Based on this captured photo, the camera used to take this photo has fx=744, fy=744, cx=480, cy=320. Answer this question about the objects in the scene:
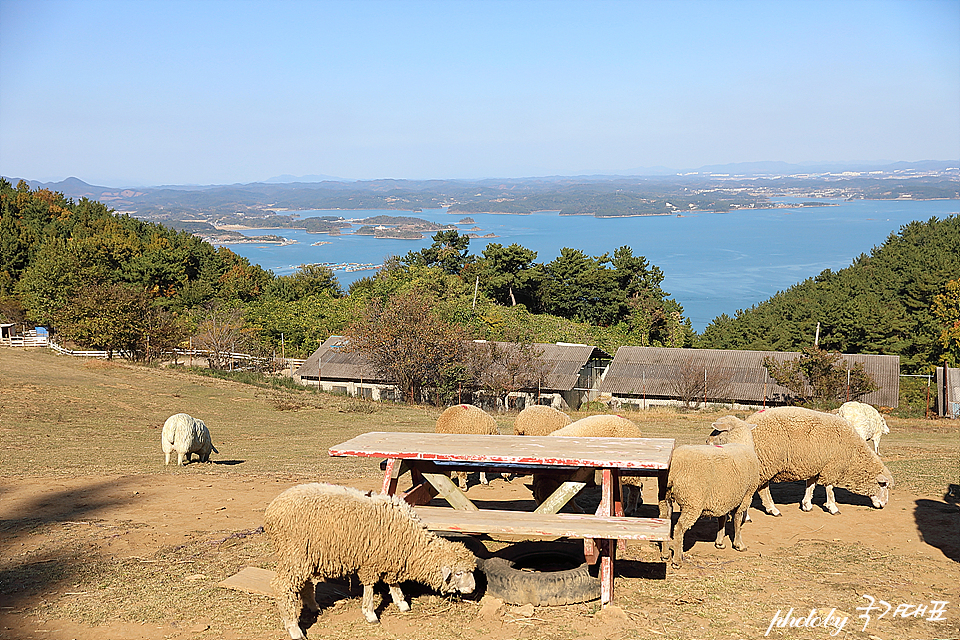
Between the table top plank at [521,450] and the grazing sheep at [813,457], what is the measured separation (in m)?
2.80

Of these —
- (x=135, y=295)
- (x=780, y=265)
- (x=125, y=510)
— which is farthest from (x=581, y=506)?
(x=780, y=265)

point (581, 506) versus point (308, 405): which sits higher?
point (581, 506)

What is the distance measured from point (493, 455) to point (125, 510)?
20.6 feet

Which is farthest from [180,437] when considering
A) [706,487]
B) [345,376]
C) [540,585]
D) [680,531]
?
[345,376]

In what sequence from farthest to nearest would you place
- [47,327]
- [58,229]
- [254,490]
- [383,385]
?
[58,229] → [47,327] → [383,385] → [254,490]

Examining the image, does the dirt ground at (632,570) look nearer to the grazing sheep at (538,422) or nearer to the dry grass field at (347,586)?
the dry grass field at (347,586)

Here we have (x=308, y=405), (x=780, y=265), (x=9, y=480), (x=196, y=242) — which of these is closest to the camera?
(x=9, y=480)

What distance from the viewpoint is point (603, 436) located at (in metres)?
11.4

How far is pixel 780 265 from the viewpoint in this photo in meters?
189

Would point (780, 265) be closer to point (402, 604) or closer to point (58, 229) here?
point (58, 229)

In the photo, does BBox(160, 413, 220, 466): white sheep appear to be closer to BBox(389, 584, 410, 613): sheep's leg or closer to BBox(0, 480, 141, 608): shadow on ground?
BBox(0, 480, 141, 608): shadow on ground

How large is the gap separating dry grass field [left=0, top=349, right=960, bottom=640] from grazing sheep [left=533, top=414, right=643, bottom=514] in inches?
41.9

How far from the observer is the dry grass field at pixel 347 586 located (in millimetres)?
6859

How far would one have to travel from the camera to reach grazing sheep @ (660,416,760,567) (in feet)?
28.6
